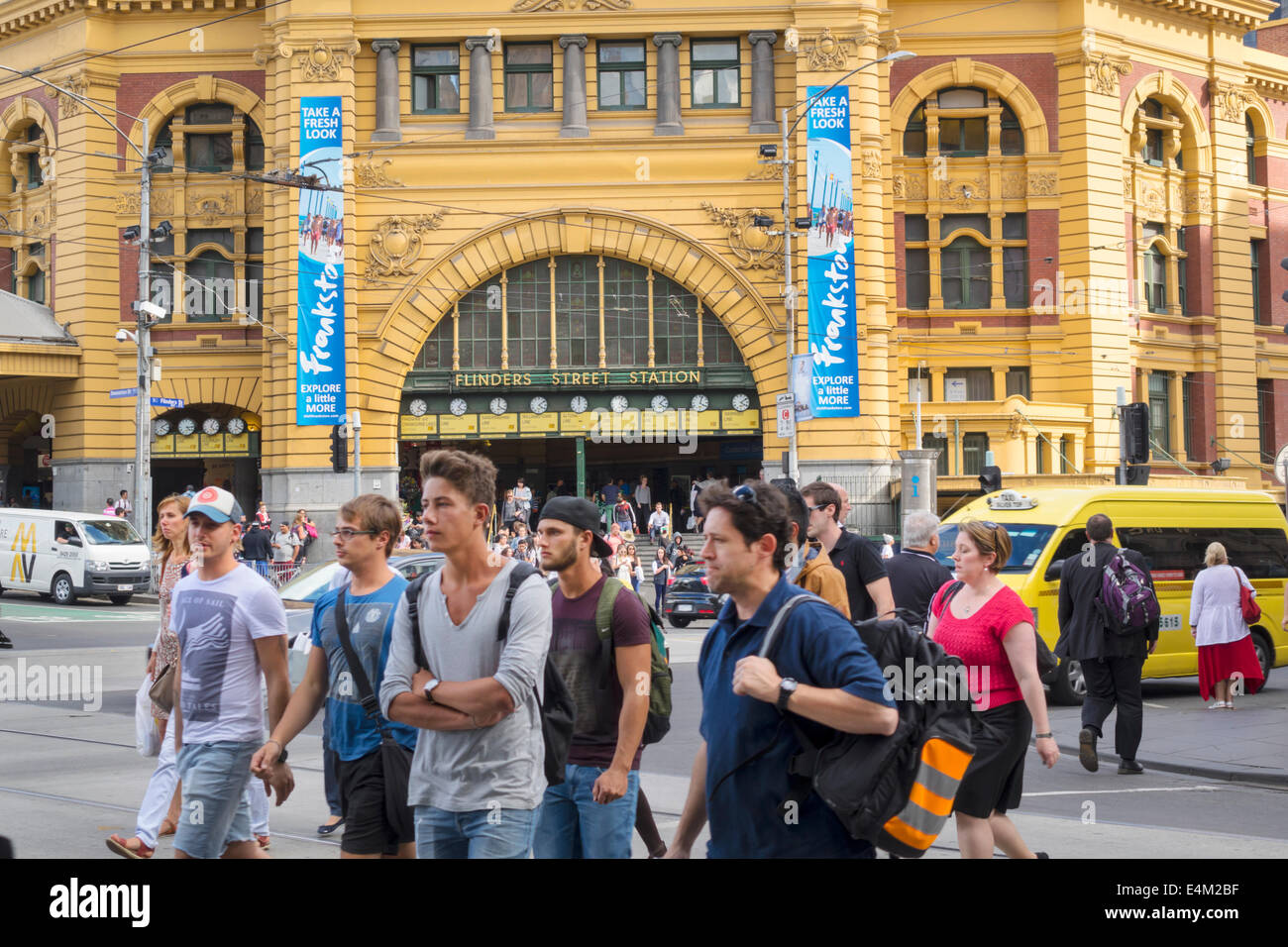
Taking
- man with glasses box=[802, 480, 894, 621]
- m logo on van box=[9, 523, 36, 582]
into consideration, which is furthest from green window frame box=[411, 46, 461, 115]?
man with glasses box=[802, 480, 894, 621]

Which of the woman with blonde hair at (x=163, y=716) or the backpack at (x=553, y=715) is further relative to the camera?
the woman with blonde hair at (x=163, y=716)

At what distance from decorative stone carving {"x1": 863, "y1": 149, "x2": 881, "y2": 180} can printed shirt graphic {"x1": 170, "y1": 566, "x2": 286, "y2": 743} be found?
34375 millimetres

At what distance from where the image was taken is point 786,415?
1203 inches

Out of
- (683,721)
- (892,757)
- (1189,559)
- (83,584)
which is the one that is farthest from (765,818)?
(83,584)

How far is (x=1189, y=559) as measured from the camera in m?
17.8

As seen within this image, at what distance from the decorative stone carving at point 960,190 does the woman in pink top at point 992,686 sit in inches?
1420

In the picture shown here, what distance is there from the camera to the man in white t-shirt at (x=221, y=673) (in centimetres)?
612

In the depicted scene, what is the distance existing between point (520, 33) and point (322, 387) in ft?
35.4

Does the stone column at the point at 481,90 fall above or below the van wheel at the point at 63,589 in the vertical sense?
above

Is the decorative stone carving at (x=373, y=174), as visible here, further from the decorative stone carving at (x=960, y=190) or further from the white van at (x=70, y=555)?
the decorative stone carving at (x=960, y=190)

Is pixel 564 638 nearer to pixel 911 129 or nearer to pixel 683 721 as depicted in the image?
pixel 683 721

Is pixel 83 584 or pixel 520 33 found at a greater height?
pixel 520 33

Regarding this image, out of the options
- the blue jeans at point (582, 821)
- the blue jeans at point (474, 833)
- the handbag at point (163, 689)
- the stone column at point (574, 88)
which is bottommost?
the blue jeans at point (582, 821)

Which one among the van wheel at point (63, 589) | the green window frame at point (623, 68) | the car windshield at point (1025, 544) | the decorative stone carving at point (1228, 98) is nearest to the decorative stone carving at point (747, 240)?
the green window frame at point (623, 68)
